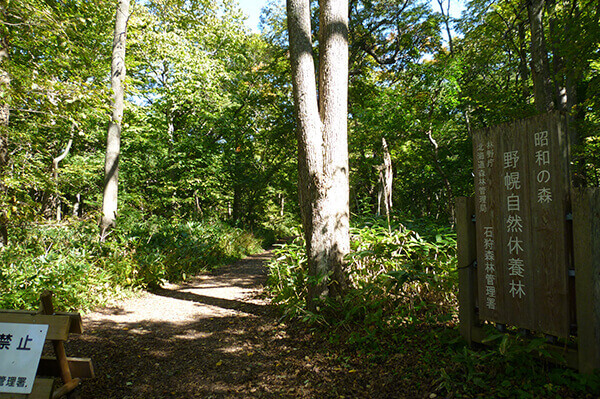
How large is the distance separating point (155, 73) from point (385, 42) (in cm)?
996

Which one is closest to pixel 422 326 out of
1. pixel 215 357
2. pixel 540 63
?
pixel 215 357

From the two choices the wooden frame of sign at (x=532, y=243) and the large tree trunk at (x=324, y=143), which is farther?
the large tree trunk at (x=324, y=143)

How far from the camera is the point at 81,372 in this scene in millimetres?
2598

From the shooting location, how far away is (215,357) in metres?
3.67

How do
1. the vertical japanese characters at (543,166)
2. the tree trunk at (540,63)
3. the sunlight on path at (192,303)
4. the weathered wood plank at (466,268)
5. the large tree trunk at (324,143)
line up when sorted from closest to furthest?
the vertical japanese characters at (543,166) < the weathered wood plank at (466,268) < the large tree trunk at (324,143) < the sunlight on path at (192,303) < the tree trunk at (540,63)

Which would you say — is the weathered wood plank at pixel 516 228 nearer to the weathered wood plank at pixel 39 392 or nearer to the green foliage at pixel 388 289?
the green foliage at pixel 388 289

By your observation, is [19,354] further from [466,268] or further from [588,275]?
[588,275]

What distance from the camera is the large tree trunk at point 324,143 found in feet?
14.1

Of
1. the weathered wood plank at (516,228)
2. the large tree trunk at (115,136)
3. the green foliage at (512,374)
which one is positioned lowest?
the green foliage at (512,374)

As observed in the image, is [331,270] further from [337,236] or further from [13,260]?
[13,260]

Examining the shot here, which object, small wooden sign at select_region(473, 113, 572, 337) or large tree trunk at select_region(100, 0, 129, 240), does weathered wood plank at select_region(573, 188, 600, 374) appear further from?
large tree trunk at select_region(100, 0, 129, 240)

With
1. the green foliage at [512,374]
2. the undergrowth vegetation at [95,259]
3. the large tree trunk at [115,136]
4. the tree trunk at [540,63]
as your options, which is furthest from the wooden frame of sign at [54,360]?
the tree trunk at [540,63]

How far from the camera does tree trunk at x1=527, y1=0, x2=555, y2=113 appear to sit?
23.8 ft

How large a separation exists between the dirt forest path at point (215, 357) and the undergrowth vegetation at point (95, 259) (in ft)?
1.98
